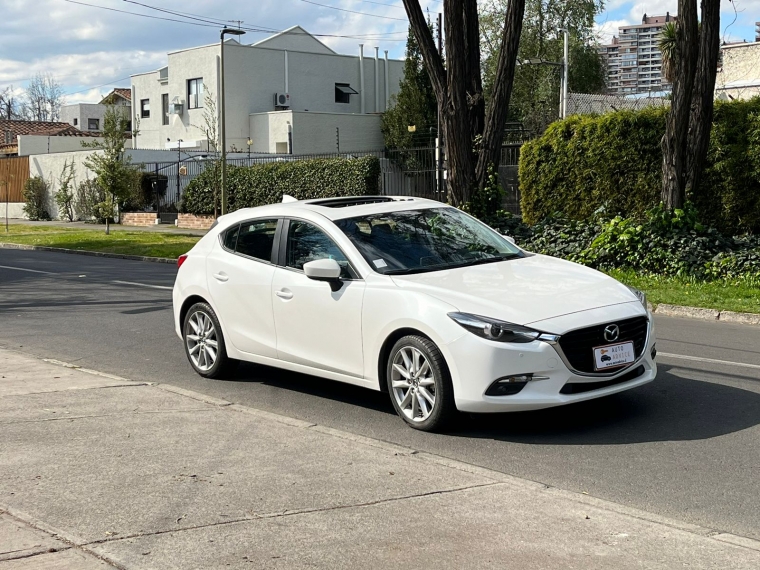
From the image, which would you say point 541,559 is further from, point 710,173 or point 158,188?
point 158,188

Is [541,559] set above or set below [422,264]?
below

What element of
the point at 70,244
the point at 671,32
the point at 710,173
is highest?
the point at 671,32

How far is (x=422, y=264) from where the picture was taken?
7.34 meters

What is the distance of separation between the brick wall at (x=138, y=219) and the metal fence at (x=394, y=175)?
0.38 metres

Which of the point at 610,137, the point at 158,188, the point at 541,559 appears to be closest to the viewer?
the point at 541,559

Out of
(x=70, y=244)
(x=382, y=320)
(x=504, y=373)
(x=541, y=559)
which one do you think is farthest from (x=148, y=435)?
(x=70, y=244)

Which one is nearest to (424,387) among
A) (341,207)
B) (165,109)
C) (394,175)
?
(341,207)

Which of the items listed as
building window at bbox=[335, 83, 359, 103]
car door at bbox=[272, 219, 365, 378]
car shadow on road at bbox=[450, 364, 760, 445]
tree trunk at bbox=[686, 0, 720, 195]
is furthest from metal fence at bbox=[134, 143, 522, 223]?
building window at bbox=[335, 83, 359, 103]

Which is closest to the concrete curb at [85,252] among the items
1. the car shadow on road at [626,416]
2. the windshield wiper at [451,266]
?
the car shadow on road at [626,416]

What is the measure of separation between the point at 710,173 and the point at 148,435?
522 inches

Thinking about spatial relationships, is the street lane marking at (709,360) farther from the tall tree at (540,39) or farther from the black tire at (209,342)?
the tall tree at (540,39)

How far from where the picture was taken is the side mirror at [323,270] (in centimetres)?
711

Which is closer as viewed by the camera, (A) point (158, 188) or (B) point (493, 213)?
(B) point (493, 213)

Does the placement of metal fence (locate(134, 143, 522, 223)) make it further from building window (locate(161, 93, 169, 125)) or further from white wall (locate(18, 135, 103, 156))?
white wall (locate(18, 135, 103, 156))
